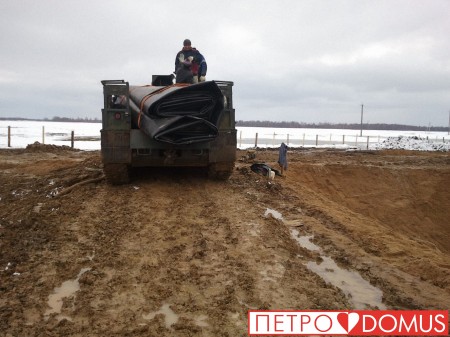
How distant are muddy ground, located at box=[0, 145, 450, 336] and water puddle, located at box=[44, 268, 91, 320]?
0.01 meters

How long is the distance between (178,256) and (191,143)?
3079 mm

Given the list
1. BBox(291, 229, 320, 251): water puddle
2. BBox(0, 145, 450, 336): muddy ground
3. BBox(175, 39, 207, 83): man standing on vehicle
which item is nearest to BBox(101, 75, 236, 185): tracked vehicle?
BBox(0, 145, 450, 336): muddy ground

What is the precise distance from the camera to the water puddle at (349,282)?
383cm

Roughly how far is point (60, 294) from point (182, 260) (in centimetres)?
133

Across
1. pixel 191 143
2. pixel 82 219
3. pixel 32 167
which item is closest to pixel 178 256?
pixel 82 219

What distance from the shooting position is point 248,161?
14.8 metres

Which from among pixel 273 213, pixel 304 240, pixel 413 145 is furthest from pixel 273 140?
pixel 304 240

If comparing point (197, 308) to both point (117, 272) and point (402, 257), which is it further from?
point (402, 257)

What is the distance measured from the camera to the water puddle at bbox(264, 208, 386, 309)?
3.83 m

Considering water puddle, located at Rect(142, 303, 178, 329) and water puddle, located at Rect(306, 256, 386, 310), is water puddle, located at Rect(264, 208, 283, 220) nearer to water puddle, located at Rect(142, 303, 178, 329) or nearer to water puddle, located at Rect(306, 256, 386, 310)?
water puddle, located at Rect(306, 256, 386, 310)

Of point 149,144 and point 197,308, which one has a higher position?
point 149,144

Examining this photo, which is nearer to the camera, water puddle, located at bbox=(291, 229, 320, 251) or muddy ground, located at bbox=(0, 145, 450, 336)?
muddy ground, located at bbox=(0, 145, 450, 336)

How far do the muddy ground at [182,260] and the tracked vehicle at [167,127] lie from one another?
585 mm

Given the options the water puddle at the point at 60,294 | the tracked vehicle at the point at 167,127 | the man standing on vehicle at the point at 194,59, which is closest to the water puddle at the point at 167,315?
the water puddle at the point at 60,294
